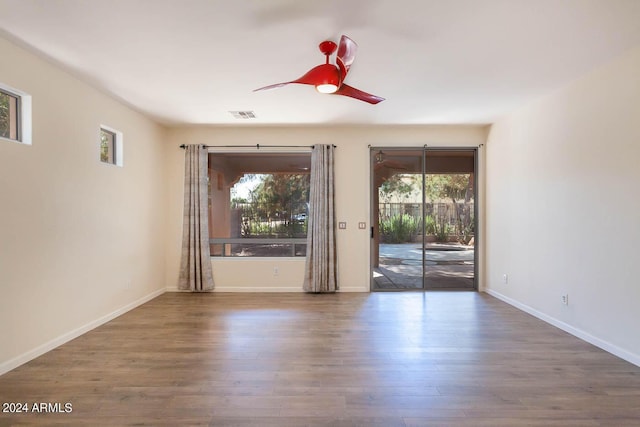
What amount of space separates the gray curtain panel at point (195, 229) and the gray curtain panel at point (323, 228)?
1.67 metres

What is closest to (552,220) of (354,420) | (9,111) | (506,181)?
(506,181)

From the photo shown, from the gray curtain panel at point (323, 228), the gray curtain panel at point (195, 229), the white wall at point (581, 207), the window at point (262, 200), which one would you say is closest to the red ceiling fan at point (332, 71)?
the gray curtain panel at point (323, 228)

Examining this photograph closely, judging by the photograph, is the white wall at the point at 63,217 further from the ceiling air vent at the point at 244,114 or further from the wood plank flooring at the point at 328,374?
the ceiling air vent at the point at 244,114

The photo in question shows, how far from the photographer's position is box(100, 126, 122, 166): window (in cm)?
379

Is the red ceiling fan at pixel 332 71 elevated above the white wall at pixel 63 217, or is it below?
above

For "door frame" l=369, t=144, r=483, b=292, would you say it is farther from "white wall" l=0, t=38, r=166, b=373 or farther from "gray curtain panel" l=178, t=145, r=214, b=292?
"white wall" l=0, t=38, r=166, b=373

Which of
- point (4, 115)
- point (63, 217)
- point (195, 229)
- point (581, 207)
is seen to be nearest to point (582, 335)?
point (581, 207)

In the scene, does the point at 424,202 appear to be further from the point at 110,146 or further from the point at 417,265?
the point at 110,146

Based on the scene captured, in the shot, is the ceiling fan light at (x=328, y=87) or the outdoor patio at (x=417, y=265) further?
the outdoor patio at (x=417, y=265)

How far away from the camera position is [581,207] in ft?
10.5

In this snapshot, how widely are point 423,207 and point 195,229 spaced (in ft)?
12.3

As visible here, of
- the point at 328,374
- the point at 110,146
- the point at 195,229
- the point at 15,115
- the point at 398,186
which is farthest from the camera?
the point at 398,186

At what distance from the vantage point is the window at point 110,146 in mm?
3793

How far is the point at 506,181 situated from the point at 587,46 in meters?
2.23
